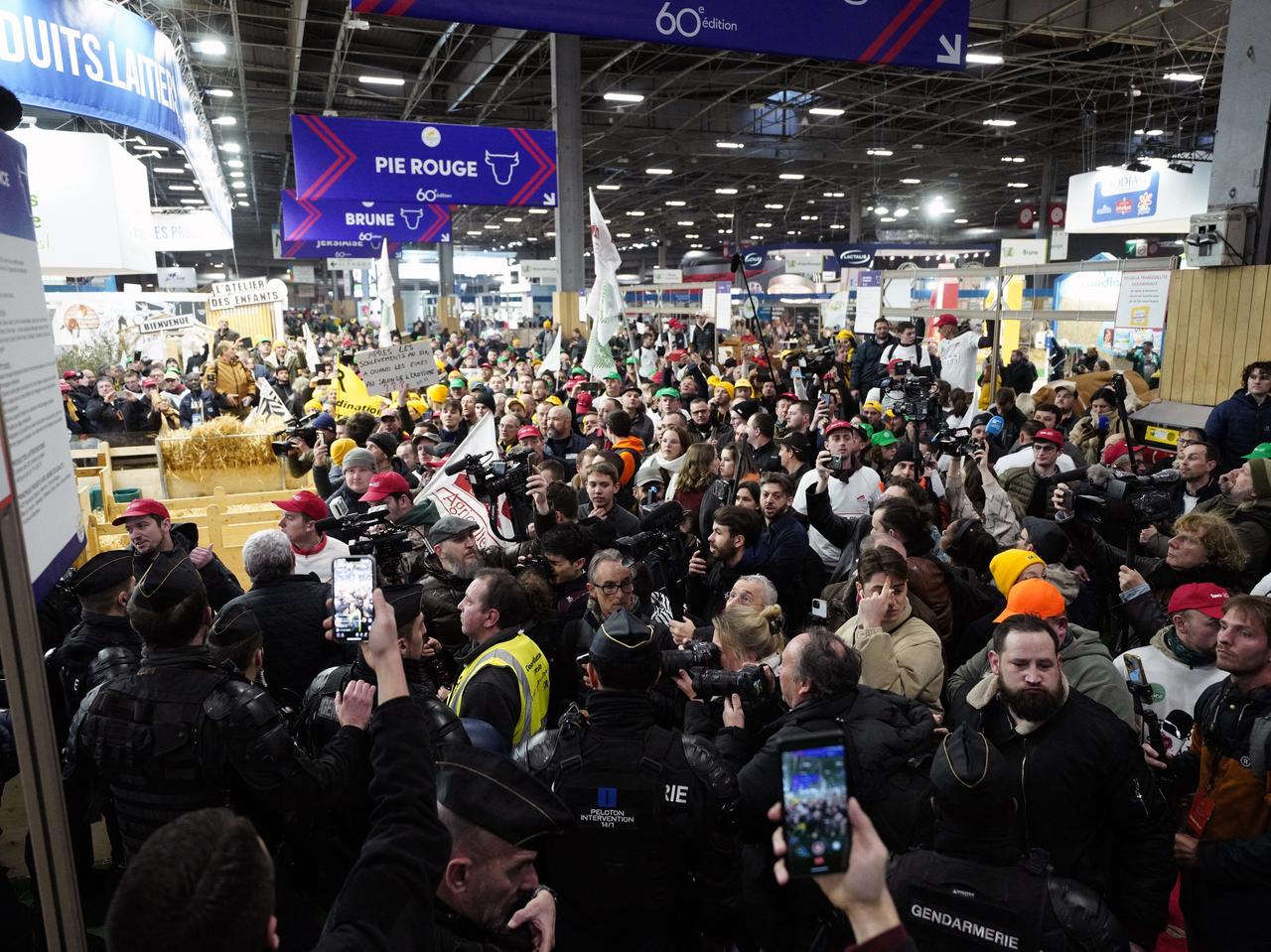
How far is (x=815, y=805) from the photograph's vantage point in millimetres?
1292

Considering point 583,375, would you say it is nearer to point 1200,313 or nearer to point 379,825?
point 1200,313

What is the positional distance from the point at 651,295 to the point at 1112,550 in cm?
3380

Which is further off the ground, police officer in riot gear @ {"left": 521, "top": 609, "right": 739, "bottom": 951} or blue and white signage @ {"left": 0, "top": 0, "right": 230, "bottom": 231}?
blue and white signage @ {"left": 0, "top": 0, "right": 230, "bottom": 231}

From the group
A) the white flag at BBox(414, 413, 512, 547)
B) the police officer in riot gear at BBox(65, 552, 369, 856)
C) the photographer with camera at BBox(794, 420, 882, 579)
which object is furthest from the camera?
the photographer with camera at BBox(794, 420, 882, 579)

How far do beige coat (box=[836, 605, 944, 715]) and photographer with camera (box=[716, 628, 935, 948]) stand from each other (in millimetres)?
579

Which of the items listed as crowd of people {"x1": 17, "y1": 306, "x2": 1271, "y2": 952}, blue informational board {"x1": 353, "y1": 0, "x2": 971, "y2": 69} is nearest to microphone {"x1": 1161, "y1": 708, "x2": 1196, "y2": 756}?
crowd of people {"x1": 17, "y1": 306, "x2": 1271, "y2": 952}

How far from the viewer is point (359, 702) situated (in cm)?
253

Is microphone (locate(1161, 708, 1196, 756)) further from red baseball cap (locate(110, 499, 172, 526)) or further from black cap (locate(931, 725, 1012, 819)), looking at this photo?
red baseball cap (locate(110, 499, 172, 526))

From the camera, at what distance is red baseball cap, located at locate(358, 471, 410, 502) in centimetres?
506

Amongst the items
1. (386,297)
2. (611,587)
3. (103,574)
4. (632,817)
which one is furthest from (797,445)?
(386,297)

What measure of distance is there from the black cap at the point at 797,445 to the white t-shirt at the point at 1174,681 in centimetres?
291

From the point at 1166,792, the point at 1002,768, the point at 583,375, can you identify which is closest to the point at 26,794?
the point at 1002,768

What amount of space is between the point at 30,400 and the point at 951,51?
6.45m

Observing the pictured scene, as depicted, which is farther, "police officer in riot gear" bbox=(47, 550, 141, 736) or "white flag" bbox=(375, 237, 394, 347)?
"white flag" bbox=(375, 237, 394, 347)
